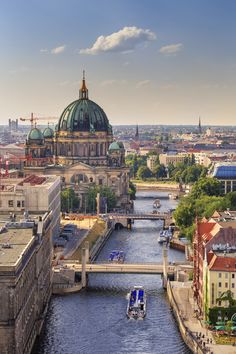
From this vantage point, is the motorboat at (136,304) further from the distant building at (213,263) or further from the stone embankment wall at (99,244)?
the stone embankment wall at (99,244)

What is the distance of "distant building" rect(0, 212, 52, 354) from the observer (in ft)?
182

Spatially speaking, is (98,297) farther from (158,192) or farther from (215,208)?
(158,192)

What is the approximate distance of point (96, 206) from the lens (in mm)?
143500

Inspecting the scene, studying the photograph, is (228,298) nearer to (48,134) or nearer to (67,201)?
(67,201)

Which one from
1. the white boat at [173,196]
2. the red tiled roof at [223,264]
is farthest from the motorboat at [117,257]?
the white boat at [173,196]

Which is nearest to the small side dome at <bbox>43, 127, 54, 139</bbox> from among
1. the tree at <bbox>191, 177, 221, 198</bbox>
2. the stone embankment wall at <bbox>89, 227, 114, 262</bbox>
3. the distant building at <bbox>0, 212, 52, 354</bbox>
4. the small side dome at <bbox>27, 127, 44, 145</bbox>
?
the small side dome at <bbox>27, 127, 44, 145</bbox>

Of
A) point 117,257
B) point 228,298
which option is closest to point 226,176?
point 117,257

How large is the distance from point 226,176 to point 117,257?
71.8 meters

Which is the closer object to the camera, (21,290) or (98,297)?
(21,290)

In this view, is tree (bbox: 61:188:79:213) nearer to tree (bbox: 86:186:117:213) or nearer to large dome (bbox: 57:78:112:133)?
tree (bbox: 86:186:117:213)

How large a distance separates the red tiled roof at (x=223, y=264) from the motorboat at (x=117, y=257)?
2843 centimetres

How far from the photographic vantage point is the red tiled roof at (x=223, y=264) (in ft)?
227

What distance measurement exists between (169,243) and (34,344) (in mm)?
49682

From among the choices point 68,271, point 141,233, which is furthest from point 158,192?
point 68,271
